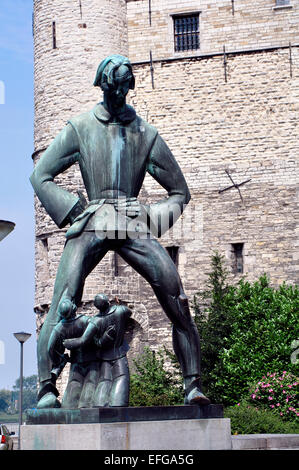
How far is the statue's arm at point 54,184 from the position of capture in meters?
7.14

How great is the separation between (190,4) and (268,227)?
295 inches

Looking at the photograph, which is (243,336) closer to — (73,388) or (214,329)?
(214,329)

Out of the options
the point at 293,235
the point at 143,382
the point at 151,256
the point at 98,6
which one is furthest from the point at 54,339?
the point at 98,6

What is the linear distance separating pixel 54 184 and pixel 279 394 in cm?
1599

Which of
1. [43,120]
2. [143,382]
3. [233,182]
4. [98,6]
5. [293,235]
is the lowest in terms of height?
[143,382]

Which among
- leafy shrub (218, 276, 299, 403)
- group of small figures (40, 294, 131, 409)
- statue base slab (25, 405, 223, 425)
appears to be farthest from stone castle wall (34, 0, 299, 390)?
statue base slab (25, 405, 223, 425)

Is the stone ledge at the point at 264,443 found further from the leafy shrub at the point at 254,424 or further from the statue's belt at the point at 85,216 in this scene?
the leafy shrub at the point at 254,424

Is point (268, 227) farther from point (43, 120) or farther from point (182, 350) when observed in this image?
point (182, 350)

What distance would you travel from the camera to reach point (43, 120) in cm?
2852

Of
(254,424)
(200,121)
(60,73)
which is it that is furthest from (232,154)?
(254,424)

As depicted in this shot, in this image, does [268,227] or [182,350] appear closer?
[182,350]

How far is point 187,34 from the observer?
96.8ft

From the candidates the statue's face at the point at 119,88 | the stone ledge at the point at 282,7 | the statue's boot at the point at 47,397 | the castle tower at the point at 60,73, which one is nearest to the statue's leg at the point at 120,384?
the statue's boot at the point at 47,397

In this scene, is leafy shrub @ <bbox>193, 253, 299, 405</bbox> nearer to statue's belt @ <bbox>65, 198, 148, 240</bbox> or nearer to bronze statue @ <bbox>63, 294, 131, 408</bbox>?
bronze statue @ <bbox>63, 294, 131, 408</bbox>
